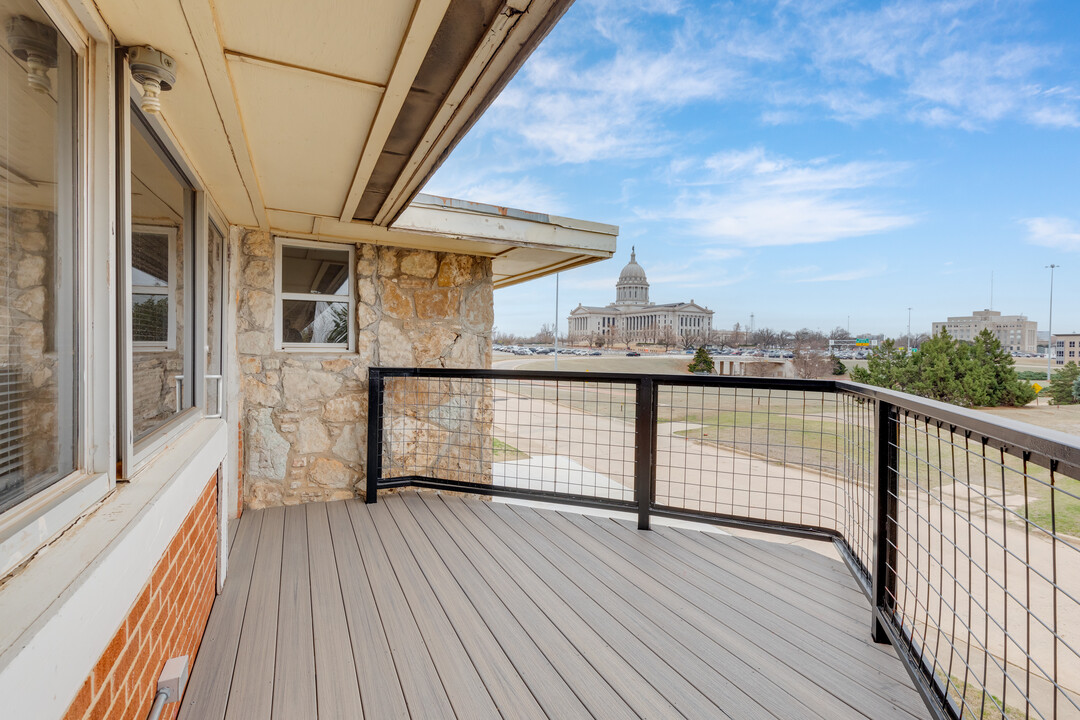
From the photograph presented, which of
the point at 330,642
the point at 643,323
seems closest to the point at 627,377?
the point at 330,642

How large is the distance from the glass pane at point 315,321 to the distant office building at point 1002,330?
14627 millimetres

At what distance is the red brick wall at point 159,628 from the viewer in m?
0.91

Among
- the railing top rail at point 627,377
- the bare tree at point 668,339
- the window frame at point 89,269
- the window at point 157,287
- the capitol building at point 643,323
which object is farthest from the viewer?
the capitol building at point 643,323

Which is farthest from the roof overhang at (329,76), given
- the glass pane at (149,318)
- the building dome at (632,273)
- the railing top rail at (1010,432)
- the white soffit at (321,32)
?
the building dome at (632,273)

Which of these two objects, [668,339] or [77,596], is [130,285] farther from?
[668,339]

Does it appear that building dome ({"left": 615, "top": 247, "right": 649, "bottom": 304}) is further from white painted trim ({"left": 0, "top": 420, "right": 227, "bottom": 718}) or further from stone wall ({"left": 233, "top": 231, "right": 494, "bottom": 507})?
white painted trim ({"left": 0, "top": 420, "right": 227, "bottom": 718})

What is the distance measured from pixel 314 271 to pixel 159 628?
101 inches

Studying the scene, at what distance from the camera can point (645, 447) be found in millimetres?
2871

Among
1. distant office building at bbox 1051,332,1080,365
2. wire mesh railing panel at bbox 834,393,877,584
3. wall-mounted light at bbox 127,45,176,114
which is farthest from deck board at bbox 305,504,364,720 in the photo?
distant office building at bbox 1051,332,1080,365

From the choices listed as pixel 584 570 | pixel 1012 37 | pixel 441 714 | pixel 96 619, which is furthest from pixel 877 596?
pixel 1012 37

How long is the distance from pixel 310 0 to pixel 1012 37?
44.2 metres

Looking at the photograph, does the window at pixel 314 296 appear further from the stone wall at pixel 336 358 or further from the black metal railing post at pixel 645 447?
the black metal railing post at pixel 645 447

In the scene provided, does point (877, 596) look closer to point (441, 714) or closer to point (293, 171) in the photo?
point (441, 714)

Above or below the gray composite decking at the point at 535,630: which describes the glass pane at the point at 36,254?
above
